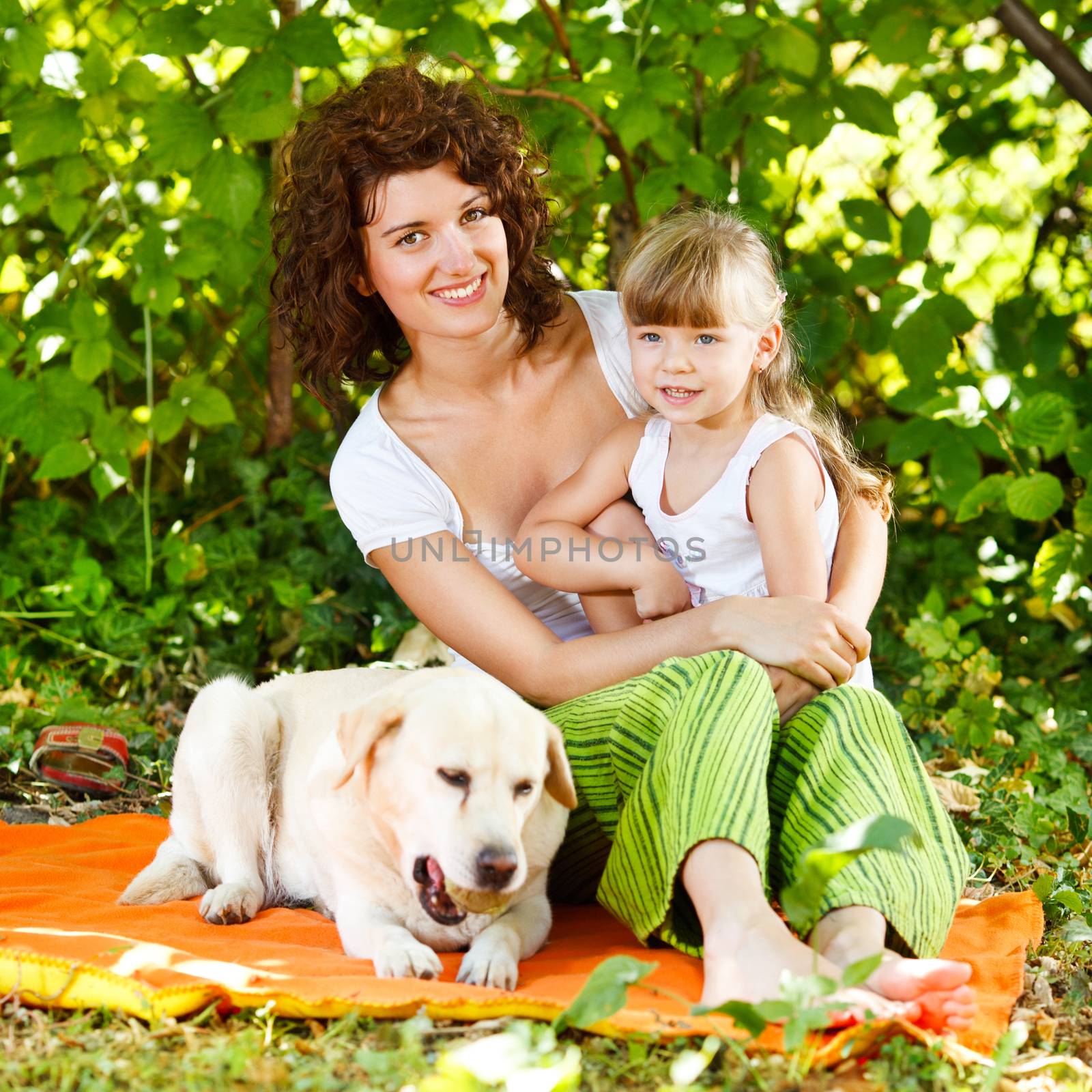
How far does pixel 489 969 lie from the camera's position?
1757 millimetres

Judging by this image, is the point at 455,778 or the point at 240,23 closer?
the point at 455,778

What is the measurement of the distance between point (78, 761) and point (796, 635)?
6.40 feet

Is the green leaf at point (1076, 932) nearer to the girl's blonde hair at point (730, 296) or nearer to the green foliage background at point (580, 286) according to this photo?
the green foliage background at point (580, 286)

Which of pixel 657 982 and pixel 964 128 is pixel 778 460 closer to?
pixel 657 982

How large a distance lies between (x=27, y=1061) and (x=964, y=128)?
13.4 feet

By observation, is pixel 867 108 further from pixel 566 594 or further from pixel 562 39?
pixel 566 594

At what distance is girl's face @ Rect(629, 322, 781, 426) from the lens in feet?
7.95

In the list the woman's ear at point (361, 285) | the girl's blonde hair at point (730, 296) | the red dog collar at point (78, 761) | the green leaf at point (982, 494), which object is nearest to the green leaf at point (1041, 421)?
the green leaf at point (982, 494)

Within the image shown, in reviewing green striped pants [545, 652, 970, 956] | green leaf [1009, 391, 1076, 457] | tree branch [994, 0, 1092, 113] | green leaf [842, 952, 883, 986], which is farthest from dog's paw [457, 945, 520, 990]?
tree branch [994, 0, 1092, 113]

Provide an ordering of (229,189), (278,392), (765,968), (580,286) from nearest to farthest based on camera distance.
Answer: (765,968) → (229,189) → (278,392) → (580,286)

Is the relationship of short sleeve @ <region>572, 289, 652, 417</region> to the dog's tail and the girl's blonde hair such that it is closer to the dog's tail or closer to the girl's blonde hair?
the girl's blonde hair

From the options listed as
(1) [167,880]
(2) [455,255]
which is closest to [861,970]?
(1) [167,880]

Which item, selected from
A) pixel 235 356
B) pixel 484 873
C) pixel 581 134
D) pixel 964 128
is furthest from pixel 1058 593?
pixel 235 356

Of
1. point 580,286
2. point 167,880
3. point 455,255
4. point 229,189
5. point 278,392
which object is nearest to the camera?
point 167,880
